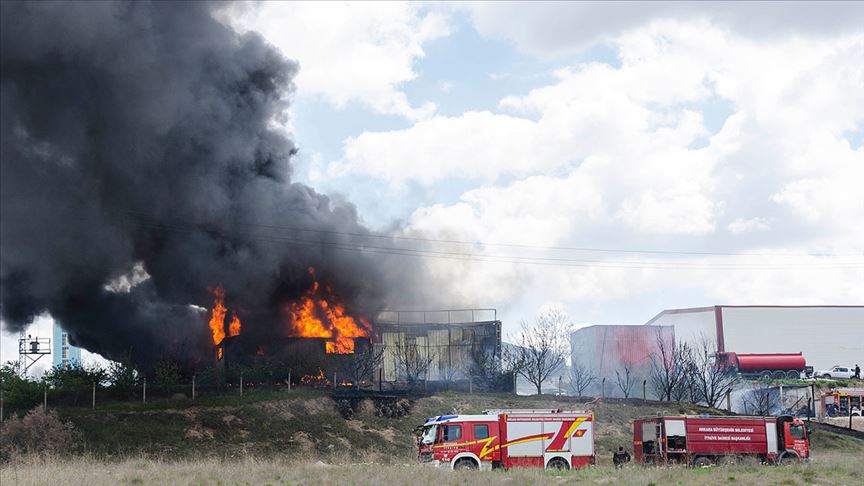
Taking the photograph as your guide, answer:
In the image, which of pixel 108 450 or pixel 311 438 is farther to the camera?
pixel 311 438

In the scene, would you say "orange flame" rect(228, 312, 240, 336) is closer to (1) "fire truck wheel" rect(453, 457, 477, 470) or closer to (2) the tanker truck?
(1) "fire truck wheel" rect(453, 457, 477, 470)

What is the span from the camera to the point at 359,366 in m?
50.6

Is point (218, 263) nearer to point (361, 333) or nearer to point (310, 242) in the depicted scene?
point (310, 242)

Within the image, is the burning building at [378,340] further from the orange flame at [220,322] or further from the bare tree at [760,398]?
the bare tree at [760,398]

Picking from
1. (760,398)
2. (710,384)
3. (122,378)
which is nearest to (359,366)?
(122,378)

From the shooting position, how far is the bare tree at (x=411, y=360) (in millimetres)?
54125

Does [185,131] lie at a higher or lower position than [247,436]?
higher

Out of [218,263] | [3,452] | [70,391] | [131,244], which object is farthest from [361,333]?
[3,452]

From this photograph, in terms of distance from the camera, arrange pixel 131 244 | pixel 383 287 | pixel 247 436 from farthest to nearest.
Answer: pixel 383 287, pixel 131 244, pixel 247 436

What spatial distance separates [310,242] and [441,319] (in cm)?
1033

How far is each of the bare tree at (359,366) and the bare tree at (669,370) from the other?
1723 cm

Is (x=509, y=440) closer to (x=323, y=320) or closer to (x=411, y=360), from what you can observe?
(x=411, y=360)

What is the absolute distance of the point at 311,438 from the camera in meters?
40.6

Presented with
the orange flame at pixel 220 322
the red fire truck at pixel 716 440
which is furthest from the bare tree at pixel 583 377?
the red fire truck at pixel 716 440
